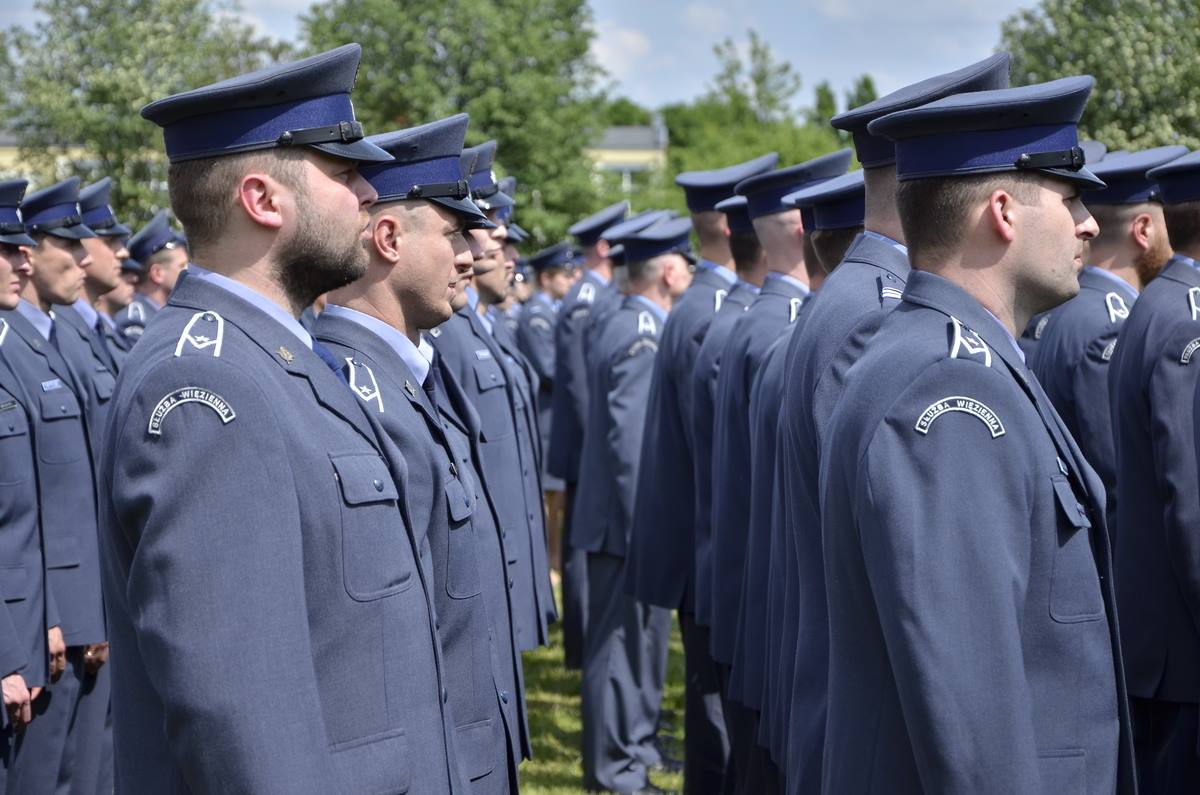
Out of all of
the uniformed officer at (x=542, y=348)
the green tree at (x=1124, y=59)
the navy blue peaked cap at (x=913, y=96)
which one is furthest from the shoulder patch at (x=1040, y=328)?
the green tree at (x=1124, y=59)

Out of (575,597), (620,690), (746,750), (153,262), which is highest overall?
(153,262)

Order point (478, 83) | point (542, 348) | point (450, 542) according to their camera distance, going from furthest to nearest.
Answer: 1. point (478, 83)
2. point (542, 348)
3. point (450, 542)

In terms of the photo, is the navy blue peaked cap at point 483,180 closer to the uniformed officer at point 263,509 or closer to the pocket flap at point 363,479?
the uniformed officer at point 263,509

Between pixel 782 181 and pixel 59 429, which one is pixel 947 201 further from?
pixel 59 429

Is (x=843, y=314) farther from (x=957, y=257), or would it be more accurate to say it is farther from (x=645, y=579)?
(x=645, y=579)

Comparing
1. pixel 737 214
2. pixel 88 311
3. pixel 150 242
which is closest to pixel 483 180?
pixel 737 214

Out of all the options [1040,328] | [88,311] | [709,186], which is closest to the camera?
[1040,328]

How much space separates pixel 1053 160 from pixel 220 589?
1.78 metres

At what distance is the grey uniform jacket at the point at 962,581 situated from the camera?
8.22 ft

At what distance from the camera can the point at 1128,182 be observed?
5.82 metres

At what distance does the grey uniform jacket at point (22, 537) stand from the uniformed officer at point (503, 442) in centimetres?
Result: 162

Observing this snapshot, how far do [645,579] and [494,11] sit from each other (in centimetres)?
3175

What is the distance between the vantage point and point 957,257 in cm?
286

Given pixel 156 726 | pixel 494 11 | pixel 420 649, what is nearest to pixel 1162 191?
pixel 420 649
